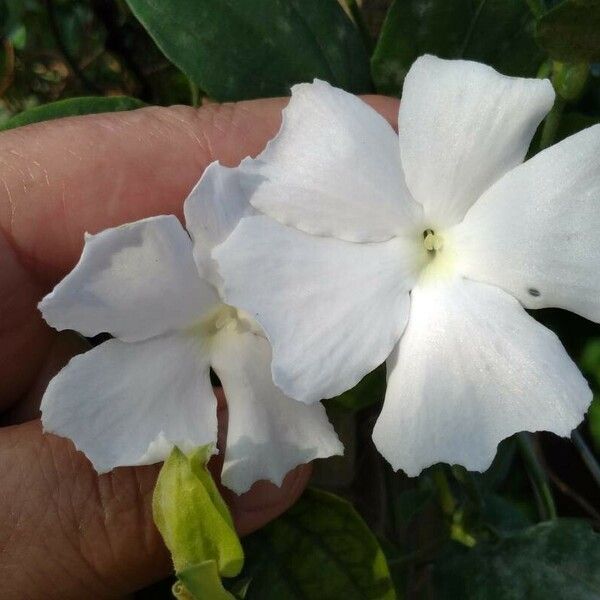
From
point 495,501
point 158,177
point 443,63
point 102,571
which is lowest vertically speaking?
point 495,501

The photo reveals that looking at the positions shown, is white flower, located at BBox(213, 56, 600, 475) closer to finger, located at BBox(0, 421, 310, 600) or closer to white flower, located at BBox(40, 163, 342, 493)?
white flower, located at BBox(40, 163, 342, 493)

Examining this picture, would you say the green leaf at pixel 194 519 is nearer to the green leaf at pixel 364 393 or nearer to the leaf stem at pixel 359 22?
the green leaf at pixel 364 393

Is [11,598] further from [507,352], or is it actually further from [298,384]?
[507,352]

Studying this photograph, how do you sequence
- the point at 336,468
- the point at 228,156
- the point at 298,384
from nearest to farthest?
1. the point at 298,384
2. the point at 228,156
3. the point at 336,468

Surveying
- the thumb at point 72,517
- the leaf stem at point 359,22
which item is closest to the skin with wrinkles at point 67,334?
the thumb at point 72,517

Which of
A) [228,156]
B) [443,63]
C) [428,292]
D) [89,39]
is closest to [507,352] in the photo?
[428,292]

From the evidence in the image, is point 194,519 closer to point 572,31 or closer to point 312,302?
point 312,302
